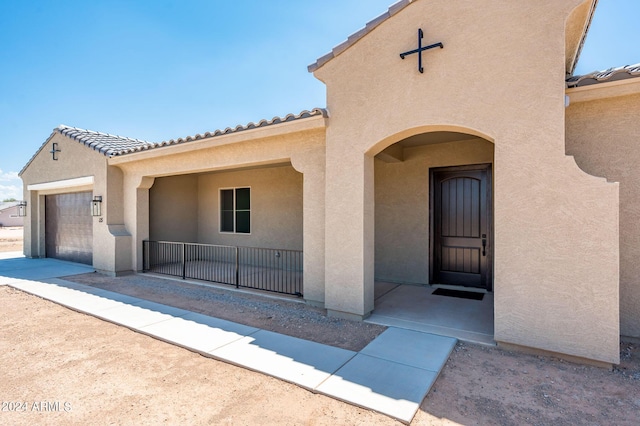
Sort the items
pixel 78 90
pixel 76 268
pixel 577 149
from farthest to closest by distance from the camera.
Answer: pixel 78 90, pixel 76 268, pixel 577 149

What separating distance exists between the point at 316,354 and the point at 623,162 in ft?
15.9

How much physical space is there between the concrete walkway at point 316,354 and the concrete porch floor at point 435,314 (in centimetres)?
35

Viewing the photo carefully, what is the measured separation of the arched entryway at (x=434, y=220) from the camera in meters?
6.71

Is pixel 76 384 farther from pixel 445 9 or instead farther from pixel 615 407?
pixel 445 9

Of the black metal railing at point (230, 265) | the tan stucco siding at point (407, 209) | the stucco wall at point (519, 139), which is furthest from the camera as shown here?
the black metal railing at point (230, 265)

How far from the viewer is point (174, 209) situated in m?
11.2

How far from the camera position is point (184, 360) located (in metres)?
3.90

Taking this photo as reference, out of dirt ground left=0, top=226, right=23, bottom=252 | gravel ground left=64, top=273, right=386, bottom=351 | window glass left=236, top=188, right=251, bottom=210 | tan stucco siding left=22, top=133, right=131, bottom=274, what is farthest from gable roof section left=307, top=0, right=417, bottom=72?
dirt ground left=0, top=226, right=23, bottom=252

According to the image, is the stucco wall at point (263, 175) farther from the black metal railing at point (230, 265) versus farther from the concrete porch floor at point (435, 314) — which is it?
the concrete porch floor at point (435, 314)

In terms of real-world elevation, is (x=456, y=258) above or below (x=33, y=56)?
below

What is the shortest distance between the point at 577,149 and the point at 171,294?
26.2 ft

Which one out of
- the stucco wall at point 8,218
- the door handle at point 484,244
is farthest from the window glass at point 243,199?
the stucco wall at point 8,218

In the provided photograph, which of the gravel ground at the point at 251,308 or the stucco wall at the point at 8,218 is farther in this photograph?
the stucco wall at the point at 8,218

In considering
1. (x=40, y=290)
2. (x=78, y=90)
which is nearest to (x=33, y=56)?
(x=78, y=90)
